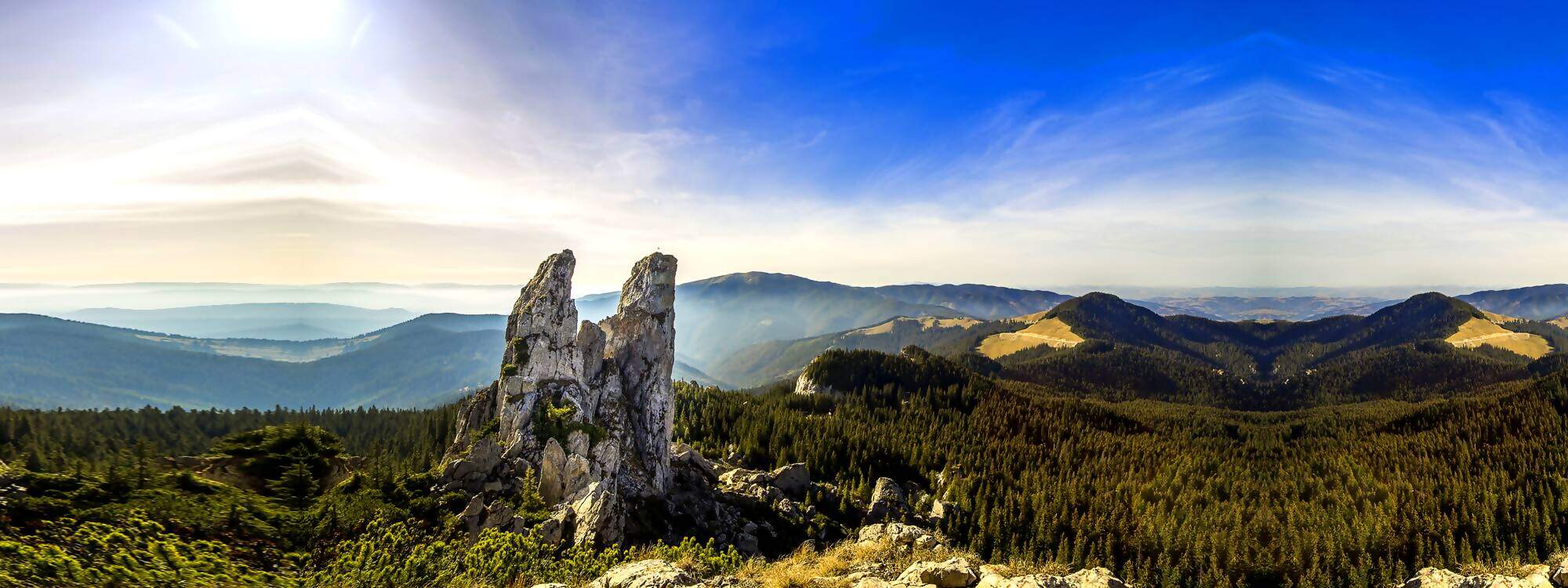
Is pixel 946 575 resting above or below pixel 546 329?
below

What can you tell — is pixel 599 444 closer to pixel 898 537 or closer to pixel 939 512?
pixel 898 537

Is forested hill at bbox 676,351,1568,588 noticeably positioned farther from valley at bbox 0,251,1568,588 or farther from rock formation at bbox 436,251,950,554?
rock formation at bbox 436,251,950,554

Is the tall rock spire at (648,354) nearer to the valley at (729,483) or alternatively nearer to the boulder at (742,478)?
the valley at (729,483)

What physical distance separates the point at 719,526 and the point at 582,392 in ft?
74.2

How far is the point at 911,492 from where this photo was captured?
9681cm

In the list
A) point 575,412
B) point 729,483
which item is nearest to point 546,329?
point 575,412

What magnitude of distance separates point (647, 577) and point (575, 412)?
4190 centimetres

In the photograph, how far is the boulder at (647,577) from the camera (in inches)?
902

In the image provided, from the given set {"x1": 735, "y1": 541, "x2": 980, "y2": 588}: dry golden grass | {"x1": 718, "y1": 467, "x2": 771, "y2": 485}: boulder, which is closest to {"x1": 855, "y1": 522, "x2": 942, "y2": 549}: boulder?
{"x1": 735, "y1": 541, "x2": 980, "y2": 588}: dry golden grass

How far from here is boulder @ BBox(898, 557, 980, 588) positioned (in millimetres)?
24719

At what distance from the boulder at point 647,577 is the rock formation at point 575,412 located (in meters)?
18.9

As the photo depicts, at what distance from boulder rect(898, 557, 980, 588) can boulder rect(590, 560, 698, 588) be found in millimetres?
9924

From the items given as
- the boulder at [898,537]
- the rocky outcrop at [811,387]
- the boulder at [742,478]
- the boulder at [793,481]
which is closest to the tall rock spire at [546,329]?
the boulder at [742,478]

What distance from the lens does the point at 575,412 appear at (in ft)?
203
